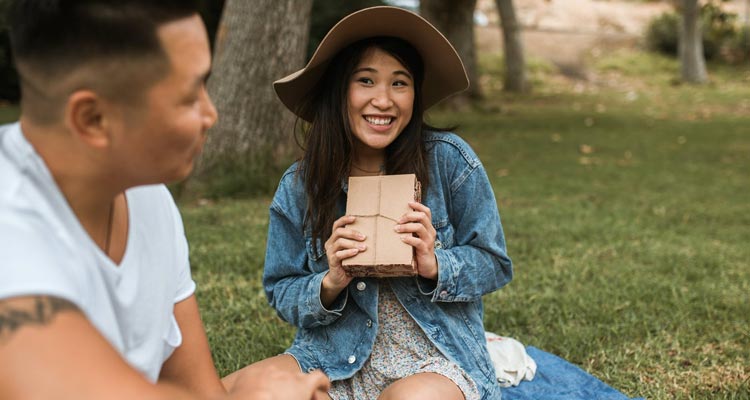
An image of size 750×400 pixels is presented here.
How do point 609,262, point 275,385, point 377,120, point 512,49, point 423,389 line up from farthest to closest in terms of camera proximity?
point 512,49 < point 609,262 < point 377,120 < point 423,389 < point 275,385

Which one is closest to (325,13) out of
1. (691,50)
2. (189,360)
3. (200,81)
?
(189,360)

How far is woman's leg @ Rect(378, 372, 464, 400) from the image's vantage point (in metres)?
2.37

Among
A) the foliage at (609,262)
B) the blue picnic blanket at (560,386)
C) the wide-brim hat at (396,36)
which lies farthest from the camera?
the foliage at (609,262)

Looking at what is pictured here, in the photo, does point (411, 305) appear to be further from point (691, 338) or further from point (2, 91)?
point (2, 91)

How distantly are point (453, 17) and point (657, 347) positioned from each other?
9.72 m

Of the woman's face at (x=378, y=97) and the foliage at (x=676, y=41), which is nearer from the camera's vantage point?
the woman's face at (x=378, y=97)

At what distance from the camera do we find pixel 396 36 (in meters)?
2.67

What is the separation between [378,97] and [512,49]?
16.4 metres

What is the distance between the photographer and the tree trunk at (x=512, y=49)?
17.6m

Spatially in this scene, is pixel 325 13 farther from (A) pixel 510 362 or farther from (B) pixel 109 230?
(B) pixel 109 230

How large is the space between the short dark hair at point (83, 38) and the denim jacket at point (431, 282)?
1269mm

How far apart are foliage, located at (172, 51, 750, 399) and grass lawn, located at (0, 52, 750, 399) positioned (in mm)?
11

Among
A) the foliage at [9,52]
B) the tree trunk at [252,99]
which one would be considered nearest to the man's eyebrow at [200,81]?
the tree trunk at [252,99]

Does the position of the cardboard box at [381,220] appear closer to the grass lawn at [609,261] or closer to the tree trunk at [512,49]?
the grass lawn at [609,261]
